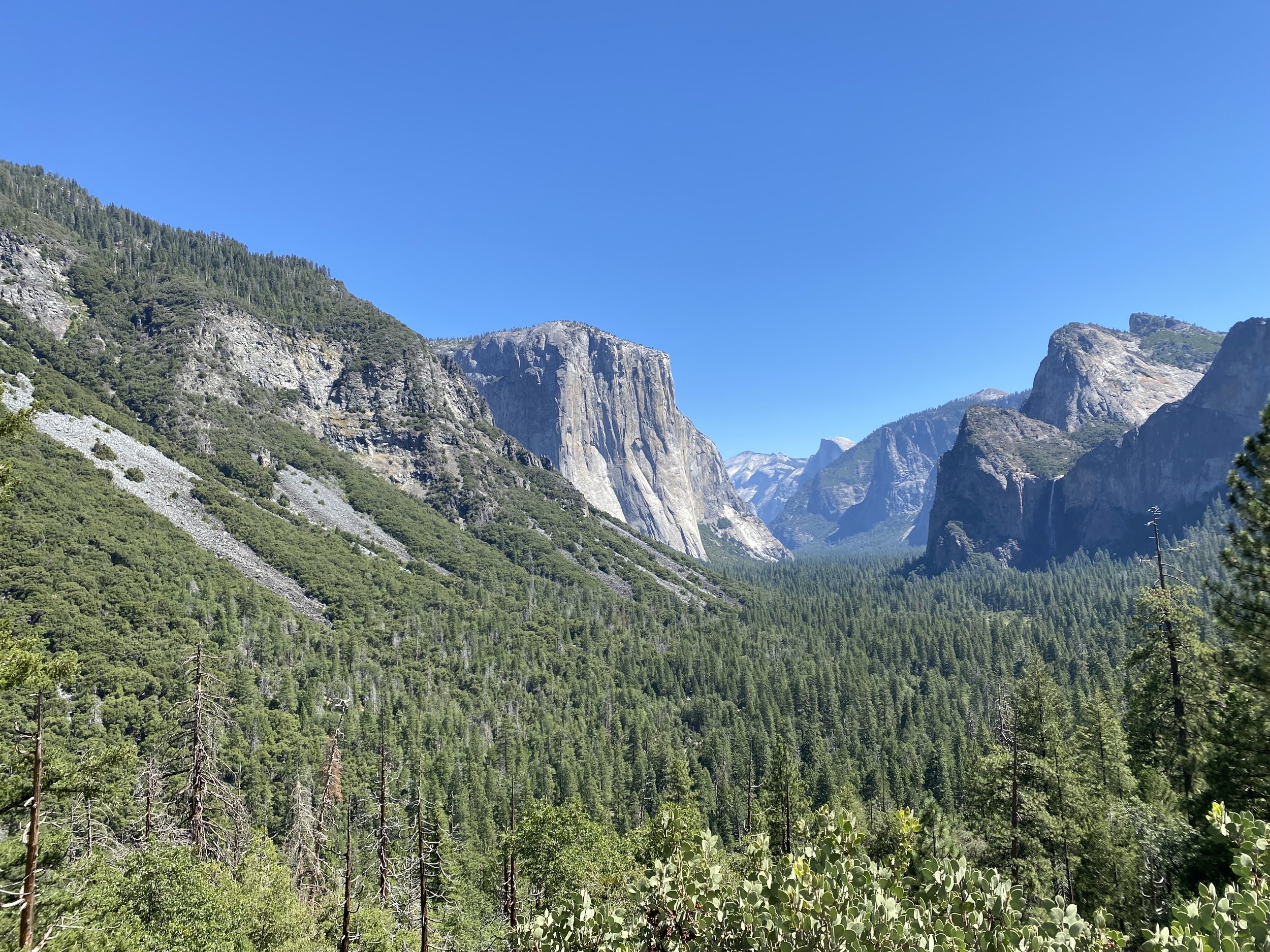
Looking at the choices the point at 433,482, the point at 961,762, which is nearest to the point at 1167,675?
the point at 961,762

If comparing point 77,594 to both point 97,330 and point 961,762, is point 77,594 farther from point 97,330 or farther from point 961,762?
point 97,330

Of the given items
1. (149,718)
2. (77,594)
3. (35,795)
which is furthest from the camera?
(77,594)

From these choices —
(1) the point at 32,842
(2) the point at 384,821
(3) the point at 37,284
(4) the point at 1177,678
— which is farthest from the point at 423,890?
(3) the point at 37,284

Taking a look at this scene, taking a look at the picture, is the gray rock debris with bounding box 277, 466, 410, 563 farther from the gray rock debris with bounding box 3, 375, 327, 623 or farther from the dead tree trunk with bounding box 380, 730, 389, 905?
the dead tree trunk with bounding box 380, 730, 389, 905

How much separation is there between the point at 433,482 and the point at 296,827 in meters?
162

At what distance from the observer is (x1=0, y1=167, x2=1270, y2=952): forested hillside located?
57.7 feet

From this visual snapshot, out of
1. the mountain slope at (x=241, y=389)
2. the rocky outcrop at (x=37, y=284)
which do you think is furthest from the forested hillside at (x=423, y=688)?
the mountain slope at (x=241, y=389)

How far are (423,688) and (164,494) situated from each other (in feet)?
Result: 212

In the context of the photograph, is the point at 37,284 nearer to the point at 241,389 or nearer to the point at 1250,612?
the point at 241,389

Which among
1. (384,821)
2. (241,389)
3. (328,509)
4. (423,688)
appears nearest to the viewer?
(384,821)

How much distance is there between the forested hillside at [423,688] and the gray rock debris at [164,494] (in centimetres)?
112

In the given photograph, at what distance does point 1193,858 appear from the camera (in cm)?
1614

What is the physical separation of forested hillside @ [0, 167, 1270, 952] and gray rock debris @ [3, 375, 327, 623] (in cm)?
112

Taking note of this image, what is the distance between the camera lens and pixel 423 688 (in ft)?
287
